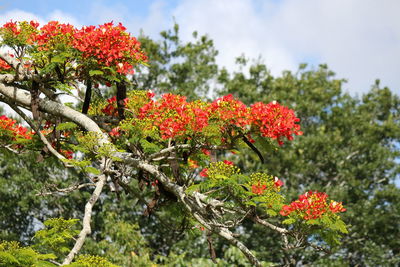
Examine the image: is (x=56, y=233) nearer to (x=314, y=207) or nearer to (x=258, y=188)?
(x=258, y=188)

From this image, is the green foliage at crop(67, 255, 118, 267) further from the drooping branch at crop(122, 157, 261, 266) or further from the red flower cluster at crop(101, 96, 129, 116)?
the red flower cluster at crop(101, 96, 129, 116)

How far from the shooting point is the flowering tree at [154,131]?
5.88m

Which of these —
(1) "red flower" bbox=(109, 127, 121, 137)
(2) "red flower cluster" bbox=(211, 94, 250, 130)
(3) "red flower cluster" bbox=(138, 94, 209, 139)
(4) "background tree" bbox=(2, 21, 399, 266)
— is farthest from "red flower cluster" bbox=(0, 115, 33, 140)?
(4) "background tree" bbox=(2, 21, 399, 266)

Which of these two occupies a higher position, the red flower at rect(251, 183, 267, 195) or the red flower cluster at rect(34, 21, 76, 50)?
the red flower cluster at rect(34, 21, 76, 50)

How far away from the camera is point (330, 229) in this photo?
606 cm

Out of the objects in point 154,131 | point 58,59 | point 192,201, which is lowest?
point 192,201

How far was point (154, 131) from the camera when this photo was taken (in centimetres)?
612

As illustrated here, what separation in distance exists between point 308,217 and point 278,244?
17.8 m

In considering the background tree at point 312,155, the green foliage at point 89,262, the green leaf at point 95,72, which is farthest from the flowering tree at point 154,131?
the background tree at point 312,155

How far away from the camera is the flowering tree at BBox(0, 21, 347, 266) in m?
5.88

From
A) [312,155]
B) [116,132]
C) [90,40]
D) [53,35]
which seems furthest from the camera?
[312,155]

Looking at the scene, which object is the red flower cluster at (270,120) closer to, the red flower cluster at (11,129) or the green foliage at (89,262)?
the green foliage at (89,262)

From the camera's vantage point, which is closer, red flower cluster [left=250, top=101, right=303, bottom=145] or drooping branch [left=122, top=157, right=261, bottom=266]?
red flower cluster [left=250, top=101, right=303, bottom=145]

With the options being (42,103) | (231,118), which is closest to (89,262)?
(231,118)
